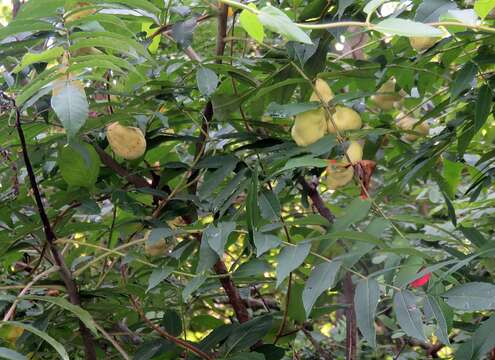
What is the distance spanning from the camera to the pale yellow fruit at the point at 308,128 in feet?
3.07

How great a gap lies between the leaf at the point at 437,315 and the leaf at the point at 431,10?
0.32 m

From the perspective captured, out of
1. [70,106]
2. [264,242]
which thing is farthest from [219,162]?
[70,106]

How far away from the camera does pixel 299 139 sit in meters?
0.94

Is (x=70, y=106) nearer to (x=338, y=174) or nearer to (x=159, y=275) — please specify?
(x=159, y=275)

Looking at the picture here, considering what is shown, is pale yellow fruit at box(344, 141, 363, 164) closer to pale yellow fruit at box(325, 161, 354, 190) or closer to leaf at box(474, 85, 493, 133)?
pale yellow fruit at box(325, 161, 354, 190)

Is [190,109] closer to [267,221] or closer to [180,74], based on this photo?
[180,74]

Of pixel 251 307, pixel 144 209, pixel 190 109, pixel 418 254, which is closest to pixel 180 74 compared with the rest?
pixel 190 109

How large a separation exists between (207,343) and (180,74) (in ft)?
1.44

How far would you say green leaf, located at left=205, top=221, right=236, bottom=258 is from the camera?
2.63 feet

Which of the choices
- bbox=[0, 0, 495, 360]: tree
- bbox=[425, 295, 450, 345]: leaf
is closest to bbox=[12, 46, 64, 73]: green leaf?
bbox=[0, 0, 495, 360]: tree

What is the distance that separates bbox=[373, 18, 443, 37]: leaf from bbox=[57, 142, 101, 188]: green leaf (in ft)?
1.64

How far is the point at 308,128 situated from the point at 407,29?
321 mm

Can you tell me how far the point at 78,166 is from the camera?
98 cm

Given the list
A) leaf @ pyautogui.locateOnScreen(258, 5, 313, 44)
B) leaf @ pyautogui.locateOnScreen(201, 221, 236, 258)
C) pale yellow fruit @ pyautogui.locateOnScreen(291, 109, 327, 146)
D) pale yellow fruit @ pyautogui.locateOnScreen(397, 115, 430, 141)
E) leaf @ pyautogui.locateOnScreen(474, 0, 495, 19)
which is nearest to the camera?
leaf @ pyautogui.locateOnScreen(258, 5, 313, 44)
